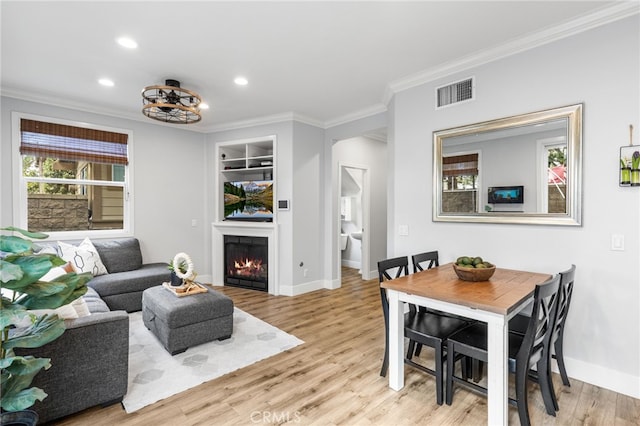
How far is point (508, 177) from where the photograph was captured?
2666mm

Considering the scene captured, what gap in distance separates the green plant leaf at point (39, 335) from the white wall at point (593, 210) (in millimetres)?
3069

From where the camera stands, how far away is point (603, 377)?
221 cm

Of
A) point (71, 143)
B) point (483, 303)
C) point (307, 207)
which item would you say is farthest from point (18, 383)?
point (71, 143)

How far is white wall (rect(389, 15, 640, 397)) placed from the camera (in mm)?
2129

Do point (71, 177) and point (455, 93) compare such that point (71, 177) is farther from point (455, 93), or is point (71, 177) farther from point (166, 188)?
point (455, 93)

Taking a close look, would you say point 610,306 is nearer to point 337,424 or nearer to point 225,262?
point 337,424

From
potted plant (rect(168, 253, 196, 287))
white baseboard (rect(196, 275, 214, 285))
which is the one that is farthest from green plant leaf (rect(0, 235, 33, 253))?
white baseboard (rect(196, 275, 214, 285))

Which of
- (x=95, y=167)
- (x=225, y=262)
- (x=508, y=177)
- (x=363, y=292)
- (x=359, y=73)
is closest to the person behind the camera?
(x=508, y=177)

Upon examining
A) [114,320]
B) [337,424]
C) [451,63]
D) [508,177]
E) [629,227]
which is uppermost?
[451,63]

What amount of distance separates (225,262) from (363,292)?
7.80 ft

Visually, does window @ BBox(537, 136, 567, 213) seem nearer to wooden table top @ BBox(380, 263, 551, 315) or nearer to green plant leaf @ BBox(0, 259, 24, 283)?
wooden table top @ BBox(380, 263, 551, 315)

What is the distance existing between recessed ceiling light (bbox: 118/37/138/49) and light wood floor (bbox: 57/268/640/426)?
111 inches

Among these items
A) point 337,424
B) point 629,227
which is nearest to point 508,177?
point 629,227

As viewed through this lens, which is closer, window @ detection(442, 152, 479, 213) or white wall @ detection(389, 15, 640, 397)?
white wall @ detection(389, 15, 640, 397)
